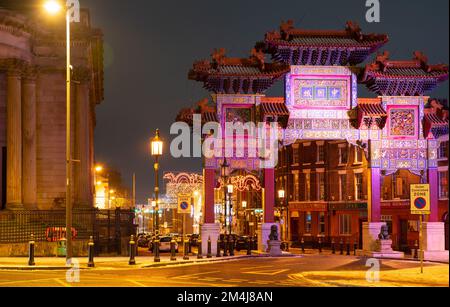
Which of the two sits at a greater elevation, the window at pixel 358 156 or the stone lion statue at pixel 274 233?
the window at pixel 358 156

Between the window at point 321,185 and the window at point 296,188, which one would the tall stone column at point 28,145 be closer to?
the window at point 321,185

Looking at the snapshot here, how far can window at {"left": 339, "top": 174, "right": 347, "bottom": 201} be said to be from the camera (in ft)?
247

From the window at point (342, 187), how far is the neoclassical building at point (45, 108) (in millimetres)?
31274

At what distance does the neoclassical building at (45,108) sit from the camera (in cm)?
4781

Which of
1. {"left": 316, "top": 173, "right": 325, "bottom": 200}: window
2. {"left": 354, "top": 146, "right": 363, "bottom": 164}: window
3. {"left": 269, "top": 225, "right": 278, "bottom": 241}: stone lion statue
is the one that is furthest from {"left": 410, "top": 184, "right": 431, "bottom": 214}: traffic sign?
{"left": 316, "top": 173, "right": 325, "bottom": 200}: window

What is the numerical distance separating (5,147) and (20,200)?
4085mm

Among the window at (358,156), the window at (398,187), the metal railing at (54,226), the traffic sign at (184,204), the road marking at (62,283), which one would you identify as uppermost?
the window at (358,156)

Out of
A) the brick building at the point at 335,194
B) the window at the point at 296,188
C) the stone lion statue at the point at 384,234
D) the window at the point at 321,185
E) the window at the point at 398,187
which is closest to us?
the stone lion statue at the point at 384,234

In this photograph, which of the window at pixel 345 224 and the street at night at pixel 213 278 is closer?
the street at night at pixel 213 278

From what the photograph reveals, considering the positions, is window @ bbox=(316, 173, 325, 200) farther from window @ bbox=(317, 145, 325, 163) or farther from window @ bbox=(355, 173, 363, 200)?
window @ bbox=(355, 173, 363, 200)

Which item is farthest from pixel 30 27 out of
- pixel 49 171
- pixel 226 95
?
pixel 226 95

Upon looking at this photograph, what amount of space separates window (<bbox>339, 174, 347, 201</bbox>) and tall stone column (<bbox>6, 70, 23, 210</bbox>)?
36.5m

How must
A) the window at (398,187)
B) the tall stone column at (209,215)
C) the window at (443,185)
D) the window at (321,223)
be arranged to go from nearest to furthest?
the tall stone column at (209,215) < the window at (443,185) < the window at (398,187) < the window at (321,223)

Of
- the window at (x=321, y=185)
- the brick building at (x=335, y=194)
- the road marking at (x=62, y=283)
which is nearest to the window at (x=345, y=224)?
the brick building at (x=335, y=194)
